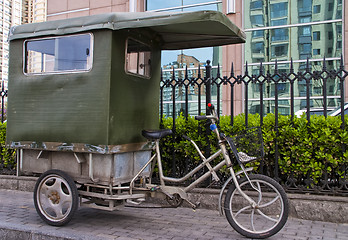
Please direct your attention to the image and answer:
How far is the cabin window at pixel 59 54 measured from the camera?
13.9ft

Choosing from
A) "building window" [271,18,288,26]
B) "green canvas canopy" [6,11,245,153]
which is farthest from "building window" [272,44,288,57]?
"green canvas canopy" [6,11,245,153]

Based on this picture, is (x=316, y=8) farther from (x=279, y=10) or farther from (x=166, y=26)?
(x=166, y=26)

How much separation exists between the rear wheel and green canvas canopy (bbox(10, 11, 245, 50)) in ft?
6.13

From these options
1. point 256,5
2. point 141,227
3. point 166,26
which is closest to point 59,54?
point 166,26

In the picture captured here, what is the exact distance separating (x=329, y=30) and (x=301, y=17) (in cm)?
109

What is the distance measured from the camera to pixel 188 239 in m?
3.81

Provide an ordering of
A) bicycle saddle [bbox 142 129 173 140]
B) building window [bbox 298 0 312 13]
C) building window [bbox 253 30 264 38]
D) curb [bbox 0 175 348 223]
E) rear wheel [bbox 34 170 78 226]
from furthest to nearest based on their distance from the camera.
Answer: building window [bbox 253 30 264 38]
building window [bbox 298 0 312 13]
curb [bbox 0 175 348 223]
bicycle saddle [bbox 142 129 173 140]
rear wheel [bbox 34 170 78 226]

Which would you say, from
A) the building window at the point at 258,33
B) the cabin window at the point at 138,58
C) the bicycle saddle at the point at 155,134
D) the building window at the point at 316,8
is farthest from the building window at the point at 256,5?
the bicycle saddle at the point at 155,134

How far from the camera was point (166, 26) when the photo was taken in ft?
14.1

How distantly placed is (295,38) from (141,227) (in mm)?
10307

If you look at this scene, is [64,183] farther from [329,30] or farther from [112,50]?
[329,30]

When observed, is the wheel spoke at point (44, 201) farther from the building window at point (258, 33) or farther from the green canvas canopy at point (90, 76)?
the building window at point (258, 33)

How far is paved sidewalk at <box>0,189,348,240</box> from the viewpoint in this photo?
12.9 ft

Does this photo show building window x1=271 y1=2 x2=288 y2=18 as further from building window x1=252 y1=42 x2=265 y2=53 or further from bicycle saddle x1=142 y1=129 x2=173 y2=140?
bicycle saddle x1=142 y1=129 x2=173 y2=140
